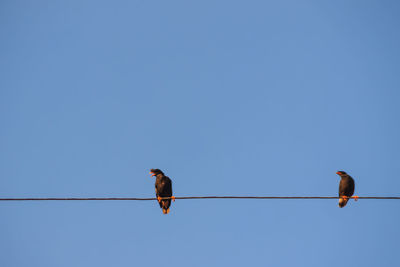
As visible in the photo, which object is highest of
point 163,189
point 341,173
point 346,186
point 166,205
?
point 341,173

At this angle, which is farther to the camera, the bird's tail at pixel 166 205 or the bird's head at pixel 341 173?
the bird's head at pixel 341 173

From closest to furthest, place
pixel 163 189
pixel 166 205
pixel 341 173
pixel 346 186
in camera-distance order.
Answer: pixel 163 189 → pixel 166 205 → pixel 346 186 → pixel 341 173

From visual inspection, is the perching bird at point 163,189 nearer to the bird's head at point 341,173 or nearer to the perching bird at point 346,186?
the perching bird at point 346,186

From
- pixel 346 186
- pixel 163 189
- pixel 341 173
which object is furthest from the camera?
pixel 341 173

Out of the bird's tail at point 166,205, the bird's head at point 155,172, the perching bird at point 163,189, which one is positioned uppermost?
the bird's head at point 155,172

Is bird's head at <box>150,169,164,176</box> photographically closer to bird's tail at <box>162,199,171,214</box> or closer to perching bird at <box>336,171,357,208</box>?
bird's tail at <box>162,199,171,214</box>

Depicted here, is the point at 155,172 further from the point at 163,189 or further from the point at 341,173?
the point at 341,173

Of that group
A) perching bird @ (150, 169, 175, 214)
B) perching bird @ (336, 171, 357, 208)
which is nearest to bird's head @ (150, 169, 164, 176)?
perching bird @ (150, 169, 175, 214)

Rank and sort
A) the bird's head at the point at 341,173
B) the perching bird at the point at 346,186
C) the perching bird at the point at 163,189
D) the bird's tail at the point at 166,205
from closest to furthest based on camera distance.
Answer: the perching bird at the point at 163,189, the bird's tail at the point at 166,205, the perching bird at the point at 346,186, the bird's head at the point at 341,173

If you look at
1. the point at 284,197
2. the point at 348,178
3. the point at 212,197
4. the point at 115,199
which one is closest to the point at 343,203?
the point at 348,178

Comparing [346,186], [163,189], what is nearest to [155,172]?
[163,189]

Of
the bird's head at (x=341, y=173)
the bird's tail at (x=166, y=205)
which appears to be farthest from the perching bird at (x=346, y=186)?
the bird's tail at (x=166, y=205)

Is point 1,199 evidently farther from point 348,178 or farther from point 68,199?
point 348,178

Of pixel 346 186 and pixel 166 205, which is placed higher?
pixel 346 186
